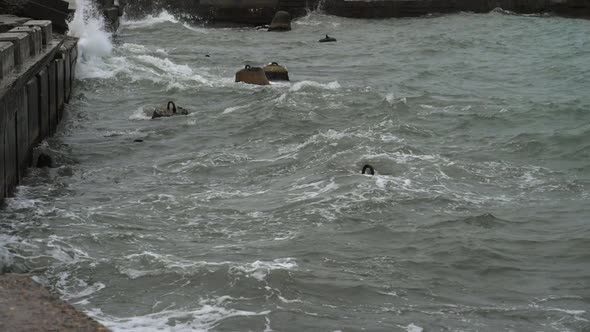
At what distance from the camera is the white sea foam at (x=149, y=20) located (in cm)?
4447

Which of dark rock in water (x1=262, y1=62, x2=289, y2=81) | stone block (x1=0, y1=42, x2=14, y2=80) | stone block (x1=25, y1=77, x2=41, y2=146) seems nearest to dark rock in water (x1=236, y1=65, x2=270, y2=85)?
dark rock in water (x1=262, y1=62, x2=289, y2=81)

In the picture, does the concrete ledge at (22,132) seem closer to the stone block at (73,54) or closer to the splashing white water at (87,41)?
the stone block at (73,54)

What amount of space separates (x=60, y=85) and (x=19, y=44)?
17.1 ft

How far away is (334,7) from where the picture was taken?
159 ft

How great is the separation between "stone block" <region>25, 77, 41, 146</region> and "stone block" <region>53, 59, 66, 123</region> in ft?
10.2

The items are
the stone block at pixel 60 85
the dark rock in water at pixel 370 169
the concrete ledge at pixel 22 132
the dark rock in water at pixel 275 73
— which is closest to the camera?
the concrete ledge at pixel 22 132

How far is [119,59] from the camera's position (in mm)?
29047

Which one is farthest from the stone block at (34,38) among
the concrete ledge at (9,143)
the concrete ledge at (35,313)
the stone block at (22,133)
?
the concrete ledge at (35,313)

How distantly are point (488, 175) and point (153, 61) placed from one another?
617 inches

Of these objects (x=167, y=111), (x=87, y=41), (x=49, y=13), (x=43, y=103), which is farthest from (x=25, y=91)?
(x=87, y=41)

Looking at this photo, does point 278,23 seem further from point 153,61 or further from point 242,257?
point 242,257

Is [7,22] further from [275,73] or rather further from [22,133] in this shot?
[275,73]

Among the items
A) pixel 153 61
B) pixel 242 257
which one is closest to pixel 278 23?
pixel 153 61

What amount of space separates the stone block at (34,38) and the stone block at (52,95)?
523mm
